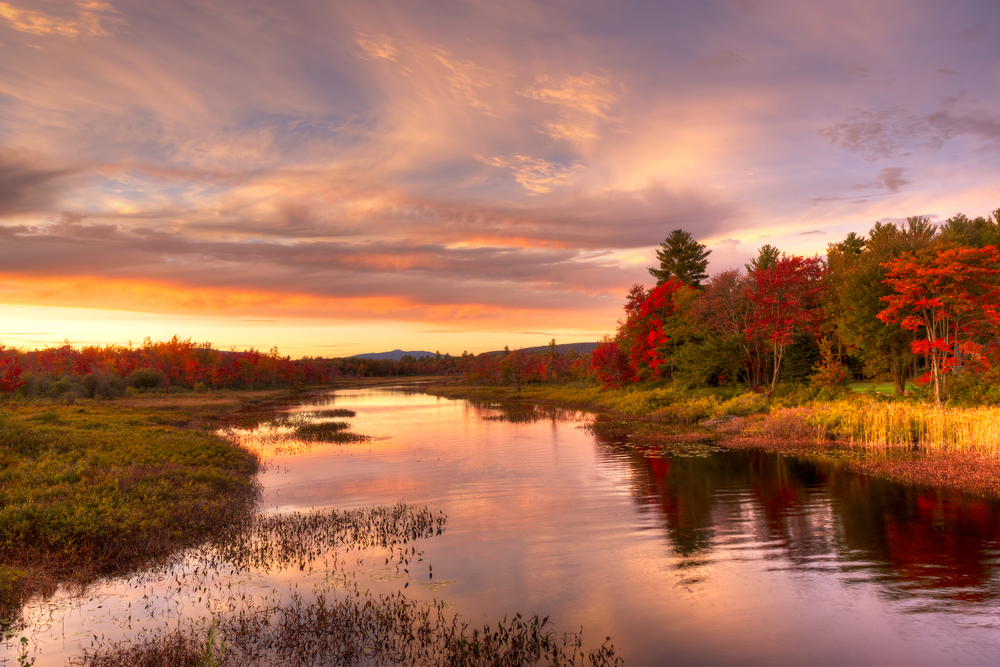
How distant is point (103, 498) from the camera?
55.0ft

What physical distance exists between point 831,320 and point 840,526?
4760 centimetres


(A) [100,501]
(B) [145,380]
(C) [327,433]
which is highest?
(B) [145,380]

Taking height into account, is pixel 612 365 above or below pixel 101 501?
above

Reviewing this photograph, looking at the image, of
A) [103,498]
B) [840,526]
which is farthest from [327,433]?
[840,526]

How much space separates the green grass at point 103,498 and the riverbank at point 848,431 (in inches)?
980

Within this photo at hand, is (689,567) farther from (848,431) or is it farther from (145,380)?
(145,380)

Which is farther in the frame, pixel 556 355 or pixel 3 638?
pixel 556 355

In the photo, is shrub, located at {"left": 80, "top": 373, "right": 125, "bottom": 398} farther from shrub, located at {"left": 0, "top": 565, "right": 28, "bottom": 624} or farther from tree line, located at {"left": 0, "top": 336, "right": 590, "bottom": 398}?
shrub, located at {"left": 0, "top": 565, "right": 28, "bottom": 624}

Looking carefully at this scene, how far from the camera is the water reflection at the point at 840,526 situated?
1266 cm

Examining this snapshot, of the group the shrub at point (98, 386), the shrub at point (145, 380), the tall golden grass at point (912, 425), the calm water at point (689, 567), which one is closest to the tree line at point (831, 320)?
the tall golden grass at point (912, 425)

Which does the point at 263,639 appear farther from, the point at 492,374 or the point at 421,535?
the point at 492,374

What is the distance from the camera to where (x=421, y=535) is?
17.2m

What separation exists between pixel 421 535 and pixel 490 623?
21.9 feet

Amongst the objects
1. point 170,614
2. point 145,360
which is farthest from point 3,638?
point 145,360
